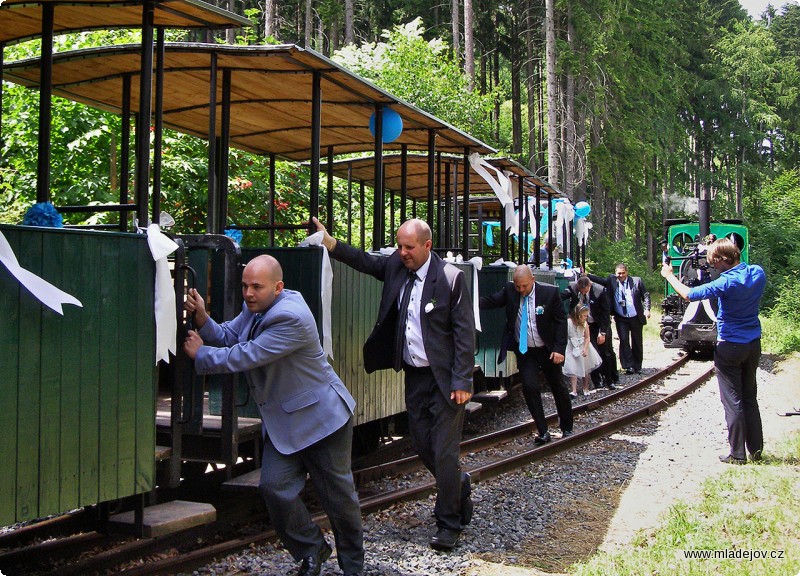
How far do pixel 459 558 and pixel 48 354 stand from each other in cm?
296

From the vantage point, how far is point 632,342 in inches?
639

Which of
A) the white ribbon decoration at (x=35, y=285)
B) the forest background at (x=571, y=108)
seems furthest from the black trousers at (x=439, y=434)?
the forest background at (x=571, y=108)

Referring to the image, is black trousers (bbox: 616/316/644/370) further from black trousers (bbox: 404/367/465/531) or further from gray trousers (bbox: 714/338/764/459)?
black trousers (bbox: 404/367/465/531)

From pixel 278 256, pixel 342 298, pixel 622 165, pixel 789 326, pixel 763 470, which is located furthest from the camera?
pixel 622 165

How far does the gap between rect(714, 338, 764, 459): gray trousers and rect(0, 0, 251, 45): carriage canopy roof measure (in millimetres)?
5763

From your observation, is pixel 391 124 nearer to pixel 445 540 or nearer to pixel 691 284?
pixel 445 540

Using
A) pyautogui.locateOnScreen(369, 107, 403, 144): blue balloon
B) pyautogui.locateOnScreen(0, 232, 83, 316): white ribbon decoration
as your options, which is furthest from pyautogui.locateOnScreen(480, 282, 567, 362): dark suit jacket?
pyautogui.locateOnScreen(0, 232, 83, 316): white ribbon decoration

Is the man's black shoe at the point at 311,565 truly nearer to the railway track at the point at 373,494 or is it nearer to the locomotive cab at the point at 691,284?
the railway track at the point at 373,494

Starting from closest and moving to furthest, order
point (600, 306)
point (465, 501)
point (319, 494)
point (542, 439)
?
point (319, 494), point (465, 501), point (542, 439), point (600, 306)

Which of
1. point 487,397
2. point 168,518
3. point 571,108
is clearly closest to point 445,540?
point 168,518

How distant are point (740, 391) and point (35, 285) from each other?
270 inches

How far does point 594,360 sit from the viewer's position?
12.7m

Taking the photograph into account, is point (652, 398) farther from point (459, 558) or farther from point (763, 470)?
point (459, 558)

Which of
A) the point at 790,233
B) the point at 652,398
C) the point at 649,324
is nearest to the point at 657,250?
the point at 790,233
